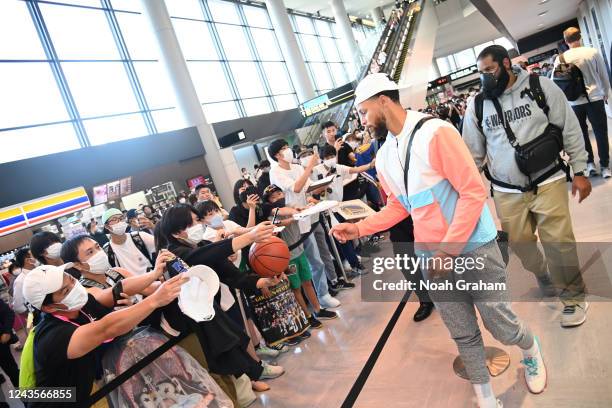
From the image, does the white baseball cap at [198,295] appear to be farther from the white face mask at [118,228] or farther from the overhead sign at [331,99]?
the overhead sign at [331,99]

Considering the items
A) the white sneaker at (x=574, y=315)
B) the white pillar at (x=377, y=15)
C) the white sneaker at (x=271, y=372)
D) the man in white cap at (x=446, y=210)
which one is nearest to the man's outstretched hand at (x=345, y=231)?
the man in white cap at (x=446, y=210)

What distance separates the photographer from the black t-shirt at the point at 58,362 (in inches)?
84.8

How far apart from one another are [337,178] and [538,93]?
12.2 ft

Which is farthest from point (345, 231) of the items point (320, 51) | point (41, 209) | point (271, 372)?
point (320, 51)

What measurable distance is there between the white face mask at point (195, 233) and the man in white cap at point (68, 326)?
975 millimetres

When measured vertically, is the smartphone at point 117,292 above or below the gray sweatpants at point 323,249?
above

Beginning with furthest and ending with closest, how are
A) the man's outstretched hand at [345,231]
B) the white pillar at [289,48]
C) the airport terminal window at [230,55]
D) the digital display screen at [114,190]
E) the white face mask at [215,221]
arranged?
1. the white pillar at [289,48]
2. the airport terminal window at [230,55]
3. the digital display screen at [114,190]
4. the white face mask at [215,221]
5. the man's outstretched hand at [345,231]

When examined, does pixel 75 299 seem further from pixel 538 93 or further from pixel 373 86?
pixel 538 93

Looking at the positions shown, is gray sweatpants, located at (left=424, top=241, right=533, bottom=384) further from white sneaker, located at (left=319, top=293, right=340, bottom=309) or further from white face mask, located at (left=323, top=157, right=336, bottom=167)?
white face mask, located at (left=323, top=157, right=336, bottom=167)

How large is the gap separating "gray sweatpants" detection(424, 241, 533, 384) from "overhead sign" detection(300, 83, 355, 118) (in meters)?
15.0

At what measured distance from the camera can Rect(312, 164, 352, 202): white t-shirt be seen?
20.9 feet

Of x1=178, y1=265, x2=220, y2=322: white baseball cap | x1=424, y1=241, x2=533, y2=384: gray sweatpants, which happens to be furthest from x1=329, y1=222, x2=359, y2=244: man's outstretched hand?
x1=178, y1=265, x2=220, y2=322: white baseball cap

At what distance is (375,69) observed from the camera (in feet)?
58.1

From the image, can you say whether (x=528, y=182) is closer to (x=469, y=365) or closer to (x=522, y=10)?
(x=469, y=365)
